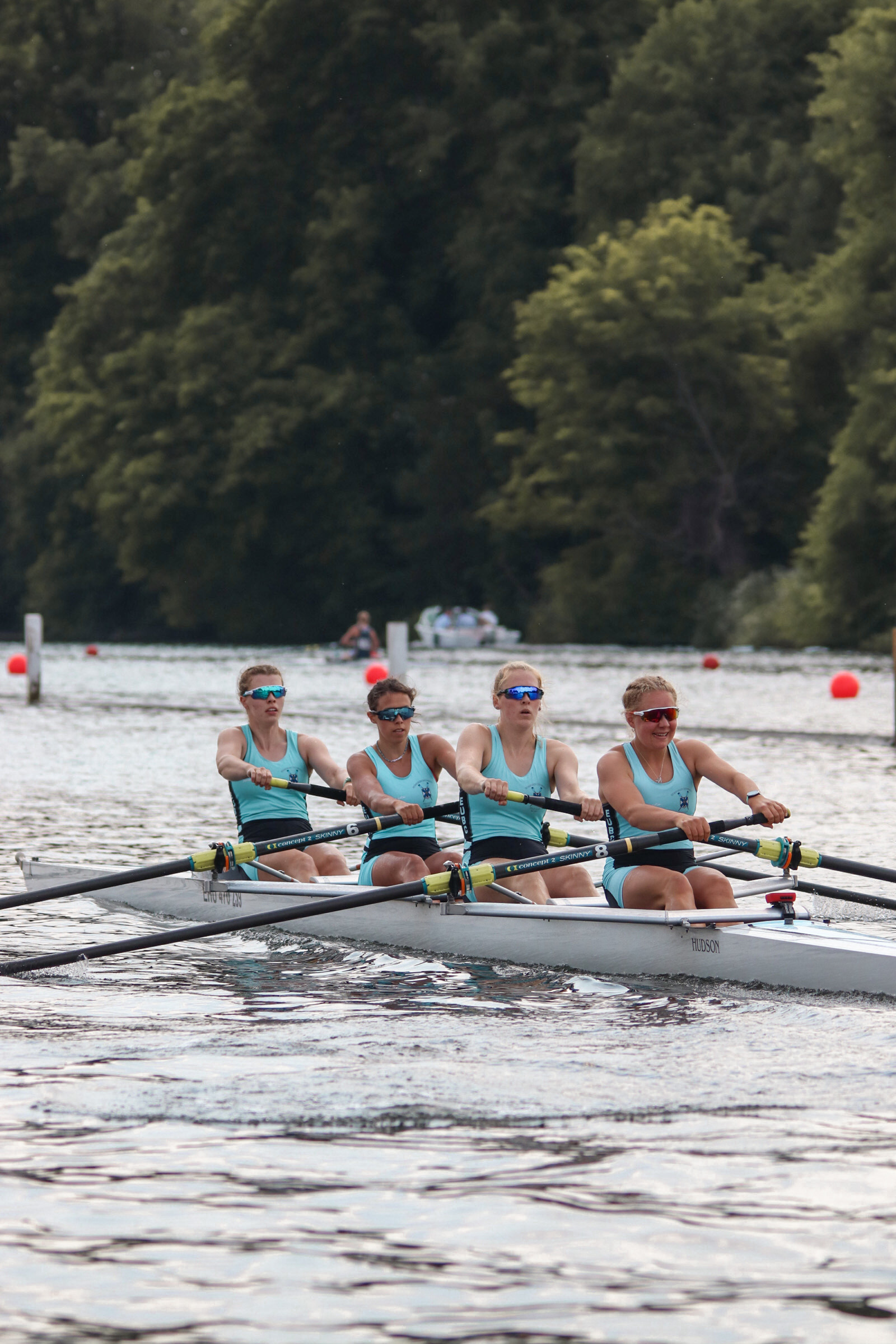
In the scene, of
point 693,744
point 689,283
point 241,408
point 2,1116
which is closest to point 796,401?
point 689,283

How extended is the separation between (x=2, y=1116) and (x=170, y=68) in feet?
212

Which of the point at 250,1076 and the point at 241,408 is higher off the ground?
the point at 241,408

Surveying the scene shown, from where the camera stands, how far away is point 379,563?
59250mm

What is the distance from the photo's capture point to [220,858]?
9.84 m

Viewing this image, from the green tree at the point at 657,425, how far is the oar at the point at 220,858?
1625 inches

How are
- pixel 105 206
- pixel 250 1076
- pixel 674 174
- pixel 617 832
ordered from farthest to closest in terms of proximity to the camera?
pixel 105 206 < pixel 674 174 < pixel 617 832 < pixel 250 1076

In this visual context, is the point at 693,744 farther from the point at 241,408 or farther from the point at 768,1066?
the point at 241,408

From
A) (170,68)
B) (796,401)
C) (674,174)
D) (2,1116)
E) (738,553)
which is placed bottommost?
(2,1116)

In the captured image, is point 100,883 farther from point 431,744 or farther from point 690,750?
point 690,750

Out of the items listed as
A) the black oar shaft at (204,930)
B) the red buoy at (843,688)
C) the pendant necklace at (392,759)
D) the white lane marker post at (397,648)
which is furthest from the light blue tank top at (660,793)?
→ the red buoy at (843,688)

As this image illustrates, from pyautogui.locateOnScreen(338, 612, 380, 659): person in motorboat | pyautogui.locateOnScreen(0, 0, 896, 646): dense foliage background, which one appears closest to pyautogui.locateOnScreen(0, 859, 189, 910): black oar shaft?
pyautogui.locateOnScreen(338, 612, 380, 659): person in motorboat

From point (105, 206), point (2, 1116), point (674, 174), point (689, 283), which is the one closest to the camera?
point (2, 1116)

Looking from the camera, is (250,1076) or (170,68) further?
(170,68)

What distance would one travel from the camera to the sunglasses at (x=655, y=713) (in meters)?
8.87
